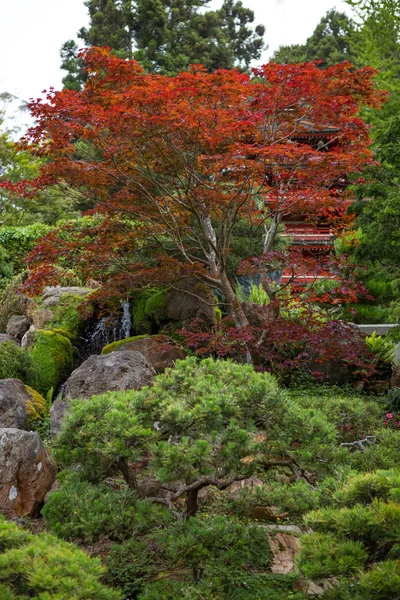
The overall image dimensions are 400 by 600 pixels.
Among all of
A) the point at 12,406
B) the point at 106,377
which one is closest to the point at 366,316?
the point at 106,377

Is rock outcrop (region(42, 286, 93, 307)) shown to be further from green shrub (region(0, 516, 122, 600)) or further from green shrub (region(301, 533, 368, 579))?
green shrub (region(301, 533, 368, 579))

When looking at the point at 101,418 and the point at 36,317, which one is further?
the point at 36,317

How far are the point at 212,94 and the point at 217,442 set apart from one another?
5.65 m

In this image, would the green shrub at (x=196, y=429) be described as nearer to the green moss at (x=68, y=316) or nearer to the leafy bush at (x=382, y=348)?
the leafy bush at (x=382, y=348)

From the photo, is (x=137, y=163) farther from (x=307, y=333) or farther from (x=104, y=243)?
(x=307, y=333)

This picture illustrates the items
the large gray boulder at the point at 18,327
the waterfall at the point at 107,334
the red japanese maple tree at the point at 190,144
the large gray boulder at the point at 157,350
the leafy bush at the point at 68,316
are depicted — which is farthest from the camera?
the large gray boulder at the point at 18,327

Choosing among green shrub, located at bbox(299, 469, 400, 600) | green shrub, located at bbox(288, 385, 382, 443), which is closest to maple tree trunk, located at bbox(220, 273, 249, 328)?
green shrub, located at bbox(288, 385, 382, 443)

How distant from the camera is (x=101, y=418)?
4.93 m

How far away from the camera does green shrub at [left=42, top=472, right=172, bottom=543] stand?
15.2ft

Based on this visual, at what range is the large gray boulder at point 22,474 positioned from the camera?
5805 millimetres

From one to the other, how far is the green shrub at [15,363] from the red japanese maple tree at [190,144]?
4.19 ft

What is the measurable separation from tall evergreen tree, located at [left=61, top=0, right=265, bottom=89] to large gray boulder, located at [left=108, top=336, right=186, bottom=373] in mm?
26636

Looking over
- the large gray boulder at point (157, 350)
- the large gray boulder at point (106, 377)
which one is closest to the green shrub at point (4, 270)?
the large gray boulder at point (157, 350)

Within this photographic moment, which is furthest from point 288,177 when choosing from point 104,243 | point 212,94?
point 104,243
